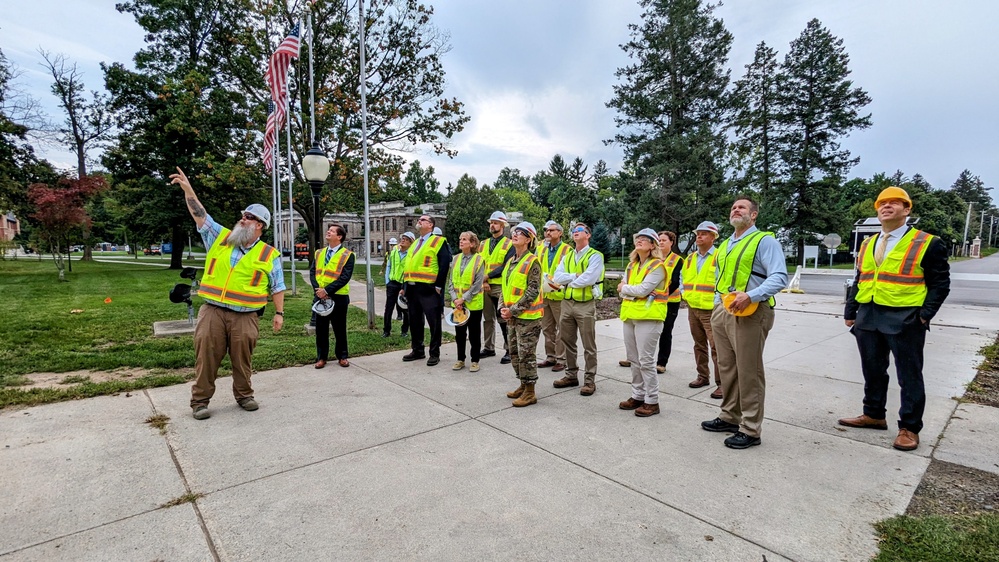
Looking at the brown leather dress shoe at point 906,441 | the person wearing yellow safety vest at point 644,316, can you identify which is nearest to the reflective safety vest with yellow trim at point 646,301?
the person wearing yellow safety vest at point 644,316

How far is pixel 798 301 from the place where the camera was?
49.8ft

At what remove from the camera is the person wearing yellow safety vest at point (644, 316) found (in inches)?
176

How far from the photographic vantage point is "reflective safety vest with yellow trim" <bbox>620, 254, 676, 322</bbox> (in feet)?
Answer: 14.7

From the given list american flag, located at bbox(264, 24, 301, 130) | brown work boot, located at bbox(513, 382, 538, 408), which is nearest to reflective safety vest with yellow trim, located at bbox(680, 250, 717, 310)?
A: brown work boot, located at bbox(513, 382, 538, 408)

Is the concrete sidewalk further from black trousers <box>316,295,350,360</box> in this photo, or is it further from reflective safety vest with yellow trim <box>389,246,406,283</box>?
reflective safety vest with yellow trim <box>389,246,406,283</box>

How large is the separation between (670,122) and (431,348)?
27.2 metres

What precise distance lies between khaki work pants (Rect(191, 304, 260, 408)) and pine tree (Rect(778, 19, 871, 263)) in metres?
41.2

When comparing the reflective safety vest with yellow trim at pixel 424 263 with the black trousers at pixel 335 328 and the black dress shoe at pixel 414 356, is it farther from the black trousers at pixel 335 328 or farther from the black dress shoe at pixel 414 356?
the black dress shoe at pixel 414 356

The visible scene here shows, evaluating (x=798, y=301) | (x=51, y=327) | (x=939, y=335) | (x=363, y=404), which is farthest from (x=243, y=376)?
(x=798, y=301)

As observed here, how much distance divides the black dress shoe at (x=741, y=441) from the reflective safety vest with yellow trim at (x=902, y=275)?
1.56 m

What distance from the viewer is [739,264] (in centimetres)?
382

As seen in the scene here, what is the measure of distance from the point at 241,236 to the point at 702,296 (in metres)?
5.00

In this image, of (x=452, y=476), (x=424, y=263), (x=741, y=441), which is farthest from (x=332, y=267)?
(x=741, y=441)

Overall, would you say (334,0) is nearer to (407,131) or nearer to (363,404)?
(407,131)
